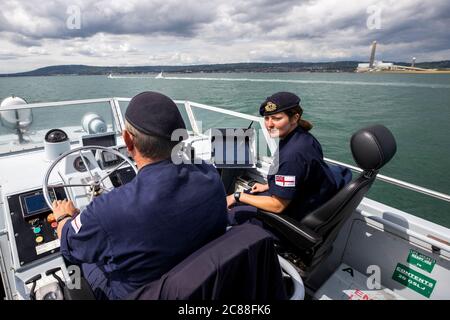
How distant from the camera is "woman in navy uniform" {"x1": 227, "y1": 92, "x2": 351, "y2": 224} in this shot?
1625 millimetres

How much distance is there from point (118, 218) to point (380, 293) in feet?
6.23

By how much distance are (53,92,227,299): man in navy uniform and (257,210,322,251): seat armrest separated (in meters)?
0.71

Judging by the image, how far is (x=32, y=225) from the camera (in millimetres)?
1711

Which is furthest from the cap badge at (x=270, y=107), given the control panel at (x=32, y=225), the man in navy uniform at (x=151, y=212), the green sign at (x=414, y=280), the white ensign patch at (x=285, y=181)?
the control panel at (x=32, y=225)

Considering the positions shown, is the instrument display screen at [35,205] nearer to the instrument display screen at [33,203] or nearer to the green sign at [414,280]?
the instrument display screen at [33,203]

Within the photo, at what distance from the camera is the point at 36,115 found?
2.99 meters

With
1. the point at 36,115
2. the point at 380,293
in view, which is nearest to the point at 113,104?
the point at 36,115

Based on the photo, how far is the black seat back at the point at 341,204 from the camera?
1.46 m

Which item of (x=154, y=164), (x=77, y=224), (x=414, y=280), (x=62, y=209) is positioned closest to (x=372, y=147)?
(x=414, y=280)

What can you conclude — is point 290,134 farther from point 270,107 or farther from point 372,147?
point 372,147

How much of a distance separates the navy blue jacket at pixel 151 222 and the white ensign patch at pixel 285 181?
72 centimetres

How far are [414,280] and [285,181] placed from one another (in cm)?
111

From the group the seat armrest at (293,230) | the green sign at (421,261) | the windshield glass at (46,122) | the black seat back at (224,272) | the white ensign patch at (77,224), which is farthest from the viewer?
the windshield glass at (46,122)
